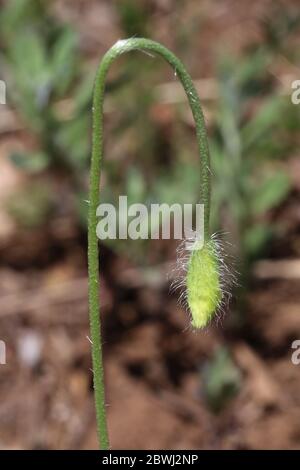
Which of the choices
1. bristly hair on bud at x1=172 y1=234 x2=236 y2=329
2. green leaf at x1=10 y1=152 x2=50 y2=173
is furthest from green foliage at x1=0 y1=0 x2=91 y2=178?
bristly hair on bud at x1=172 y1=234 x2=236 y2=329

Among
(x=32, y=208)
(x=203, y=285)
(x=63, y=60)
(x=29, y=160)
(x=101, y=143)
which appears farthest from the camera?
(x=32, y=208)

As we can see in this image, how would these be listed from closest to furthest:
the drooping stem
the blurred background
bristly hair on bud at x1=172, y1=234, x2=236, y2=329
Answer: the drooping stem < bristly hair on bud at x1=172, y1=234, x2=236, y2=329 < the blurred background

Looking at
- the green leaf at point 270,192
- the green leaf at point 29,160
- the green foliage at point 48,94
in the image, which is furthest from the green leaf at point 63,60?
the green leaf at point 270,192

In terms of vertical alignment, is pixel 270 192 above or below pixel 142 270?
above

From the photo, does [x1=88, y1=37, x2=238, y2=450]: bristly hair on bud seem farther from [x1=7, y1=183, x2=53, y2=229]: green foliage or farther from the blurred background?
[x1=7, y1=183, x2=53, y2=229]: green foliage

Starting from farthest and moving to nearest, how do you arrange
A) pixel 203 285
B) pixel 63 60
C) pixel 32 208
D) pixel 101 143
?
1. pixel 32 208
2. pixel 63 60
3. pixel 203 285
4. pixel 101 143

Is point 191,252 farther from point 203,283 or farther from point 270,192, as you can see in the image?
point 270,192

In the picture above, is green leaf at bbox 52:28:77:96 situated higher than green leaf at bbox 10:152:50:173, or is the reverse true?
green leaf at bbox 52:28:77:96

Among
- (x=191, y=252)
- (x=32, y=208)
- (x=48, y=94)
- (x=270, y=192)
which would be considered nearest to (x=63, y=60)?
(x=48, y=94)

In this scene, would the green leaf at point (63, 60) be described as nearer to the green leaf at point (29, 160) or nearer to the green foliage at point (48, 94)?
the green foliage at point (48, 94)
